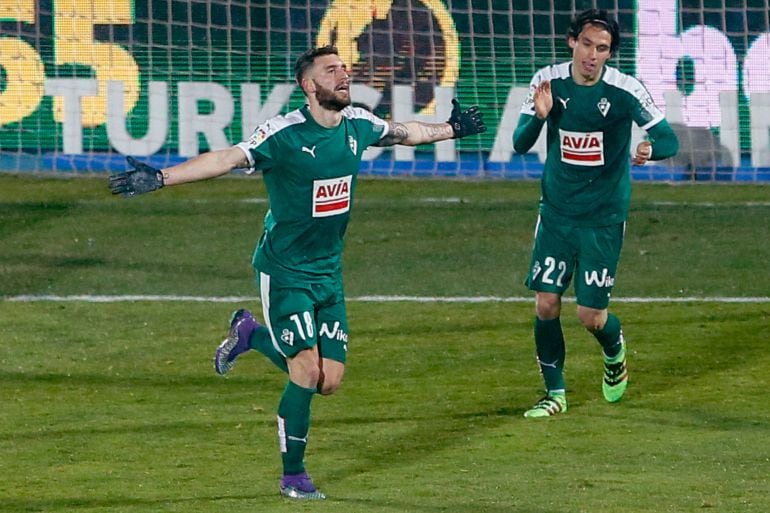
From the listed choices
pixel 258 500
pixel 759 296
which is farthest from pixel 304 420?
pixel 759 296

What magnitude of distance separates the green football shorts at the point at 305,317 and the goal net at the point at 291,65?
429 inches

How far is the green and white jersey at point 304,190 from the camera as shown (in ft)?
23.6

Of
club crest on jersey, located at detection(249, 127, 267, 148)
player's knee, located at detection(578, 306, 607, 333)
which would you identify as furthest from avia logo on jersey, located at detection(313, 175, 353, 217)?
player's knee, located at detection(578, 306, 607, 333)

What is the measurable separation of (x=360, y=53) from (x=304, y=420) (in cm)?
1173

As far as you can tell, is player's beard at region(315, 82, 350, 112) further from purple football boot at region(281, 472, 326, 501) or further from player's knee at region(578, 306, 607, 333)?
player's knee at region(578, 306, 607, 333)

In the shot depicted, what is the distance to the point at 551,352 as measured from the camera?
8914 mm

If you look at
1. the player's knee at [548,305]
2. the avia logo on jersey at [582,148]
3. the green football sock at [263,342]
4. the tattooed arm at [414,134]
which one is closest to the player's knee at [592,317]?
the player's knee at [548,305]

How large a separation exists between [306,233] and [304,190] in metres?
0.19

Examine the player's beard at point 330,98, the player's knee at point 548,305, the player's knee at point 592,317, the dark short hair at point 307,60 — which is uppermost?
the dark short hair at point 307,60

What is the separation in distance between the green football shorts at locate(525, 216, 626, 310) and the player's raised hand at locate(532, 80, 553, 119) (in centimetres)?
80

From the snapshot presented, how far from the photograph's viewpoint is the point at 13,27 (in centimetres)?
1855

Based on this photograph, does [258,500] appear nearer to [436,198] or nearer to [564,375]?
[564,375]

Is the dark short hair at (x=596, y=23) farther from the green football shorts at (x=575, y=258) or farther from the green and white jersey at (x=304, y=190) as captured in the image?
the green and white jersey at (x=304, y=190)

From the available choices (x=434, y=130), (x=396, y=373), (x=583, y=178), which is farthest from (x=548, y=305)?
(x=434, y=130)
